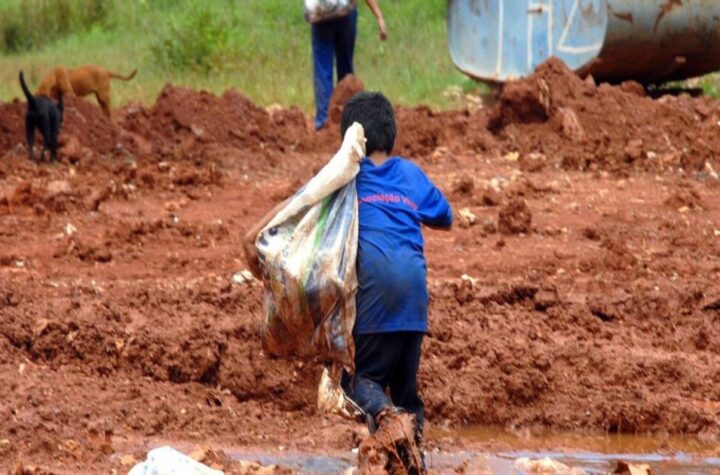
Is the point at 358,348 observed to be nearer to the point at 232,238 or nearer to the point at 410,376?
the point at 410,376

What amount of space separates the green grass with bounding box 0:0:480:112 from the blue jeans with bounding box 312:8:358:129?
217 cm

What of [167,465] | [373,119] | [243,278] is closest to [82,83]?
[243,278]

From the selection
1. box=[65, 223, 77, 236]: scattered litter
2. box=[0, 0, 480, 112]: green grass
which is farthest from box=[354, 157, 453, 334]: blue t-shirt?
box=[0, 0, 480, 112]: green grass

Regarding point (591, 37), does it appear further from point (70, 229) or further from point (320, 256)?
point (320, 256)

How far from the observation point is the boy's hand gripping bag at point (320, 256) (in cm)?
479

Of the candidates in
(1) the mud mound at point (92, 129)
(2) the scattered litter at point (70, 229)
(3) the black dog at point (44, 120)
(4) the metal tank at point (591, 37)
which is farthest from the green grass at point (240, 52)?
(2) the scattered litter at point (70, 229)

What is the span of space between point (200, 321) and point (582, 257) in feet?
8.71

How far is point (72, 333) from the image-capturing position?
6.64 meters

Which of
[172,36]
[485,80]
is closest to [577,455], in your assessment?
[485,80]

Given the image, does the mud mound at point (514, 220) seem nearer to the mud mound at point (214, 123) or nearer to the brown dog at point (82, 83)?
the mud mound at point (214, 123)

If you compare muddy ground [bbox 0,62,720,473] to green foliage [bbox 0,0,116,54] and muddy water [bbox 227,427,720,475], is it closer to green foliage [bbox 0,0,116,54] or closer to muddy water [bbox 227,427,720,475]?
muddy water [bbox 227,427,720,475]

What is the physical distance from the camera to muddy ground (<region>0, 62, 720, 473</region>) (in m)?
6.11

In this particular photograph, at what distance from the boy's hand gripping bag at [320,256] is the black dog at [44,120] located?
7873 mm

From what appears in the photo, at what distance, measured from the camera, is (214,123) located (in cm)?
1367
